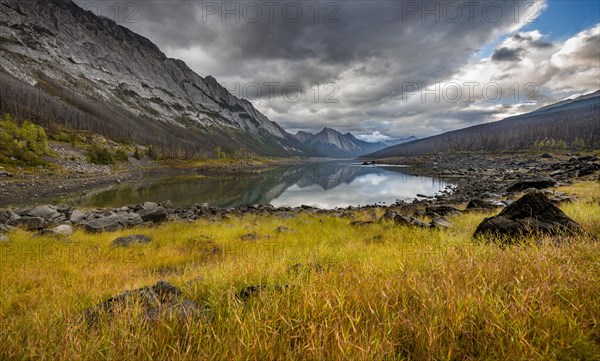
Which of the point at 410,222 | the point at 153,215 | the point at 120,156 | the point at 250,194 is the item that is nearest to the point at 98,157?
the point at 120,156

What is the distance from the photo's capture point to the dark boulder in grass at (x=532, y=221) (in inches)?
242

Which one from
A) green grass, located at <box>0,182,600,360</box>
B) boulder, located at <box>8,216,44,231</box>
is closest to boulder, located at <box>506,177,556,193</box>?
green grass, located at <box>0,182,600,360</box>

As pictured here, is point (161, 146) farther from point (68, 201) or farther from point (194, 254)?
point (194, 254)

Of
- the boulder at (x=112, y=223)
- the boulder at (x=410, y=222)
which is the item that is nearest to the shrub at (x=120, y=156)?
the boulder at (x=112, y=223)

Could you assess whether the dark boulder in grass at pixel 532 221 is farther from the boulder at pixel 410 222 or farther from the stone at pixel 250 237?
the stone at pixel 250 237

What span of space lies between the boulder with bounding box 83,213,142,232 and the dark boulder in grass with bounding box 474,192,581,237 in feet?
57.4

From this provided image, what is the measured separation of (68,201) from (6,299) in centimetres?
3664

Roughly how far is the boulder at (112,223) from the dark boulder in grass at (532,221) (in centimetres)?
1751

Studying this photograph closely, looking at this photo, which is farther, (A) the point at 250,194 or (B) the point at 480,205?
(A) the point at 250,194

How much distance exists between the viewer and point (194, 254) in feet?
29.7

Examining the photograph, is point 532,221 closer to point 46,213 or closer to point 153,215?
point 153,215

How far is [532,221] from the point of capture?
6.57 meters

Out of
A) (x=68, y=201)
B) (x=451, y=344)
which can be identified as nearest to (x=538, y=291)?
(x=451, y=344)

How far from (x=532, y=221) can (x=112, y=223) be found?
1897cm
